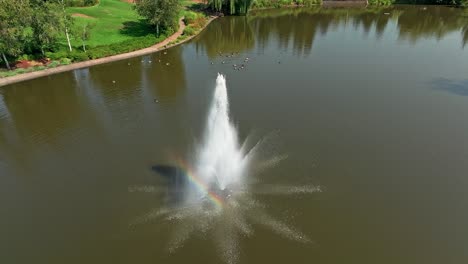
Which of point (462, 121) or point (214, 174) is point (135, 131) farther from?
point (462, 121)

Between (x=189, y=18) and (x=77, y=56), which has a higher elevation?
(x=189, y=18)

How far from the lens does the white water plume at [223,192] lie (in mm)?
23344

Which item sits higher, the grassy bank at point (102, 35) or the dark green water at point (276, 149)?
the grassy bank at point (102, 35)

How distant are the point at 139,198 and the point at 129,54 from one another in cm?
3950

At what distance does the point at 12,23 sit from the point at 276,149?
1690 inches

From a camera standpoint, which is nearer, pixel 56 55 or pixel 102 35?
pixel 56 55

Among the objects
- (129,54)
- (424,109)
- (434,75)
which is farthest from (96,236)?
(434,75)

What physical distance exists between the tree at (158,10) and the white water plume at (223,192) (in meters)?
40.4

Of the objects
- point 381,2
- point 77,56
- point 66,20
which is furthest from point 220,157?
point 381,2

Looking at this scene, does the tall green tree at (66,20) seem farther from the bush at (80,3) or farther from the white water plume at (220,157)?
the white water plume at (220,157)

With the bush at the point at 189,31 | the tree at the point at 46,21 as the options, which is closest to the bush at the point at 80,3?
the bush at the point at 189,31

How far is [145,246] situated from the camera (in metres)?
22.7

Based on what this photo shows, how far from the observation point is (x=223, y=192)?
1056 inches

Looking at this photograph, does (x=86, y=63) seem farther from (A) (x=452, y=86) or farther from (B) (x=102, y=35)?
(A) (x=452, y=86)
